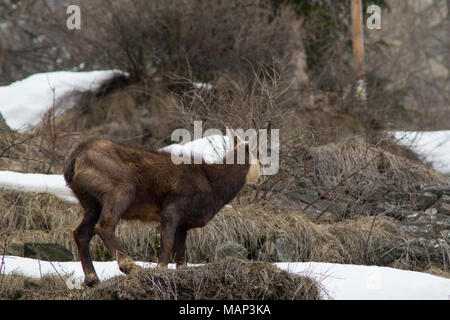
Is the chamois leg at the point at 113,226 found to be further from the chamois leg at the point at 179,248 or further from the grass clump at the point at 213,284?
the chamois leg at the point at 179,248

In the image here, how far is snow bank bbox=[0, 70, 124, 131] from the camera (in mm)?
13328

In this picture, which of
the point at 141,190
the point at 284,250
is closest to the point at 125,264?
the point at 141,190

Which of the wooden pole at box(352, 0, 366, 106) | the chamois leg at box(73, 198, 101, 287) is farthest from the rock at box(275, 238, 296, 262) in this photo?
the wooden pole at box(352, 0, 366, 106)

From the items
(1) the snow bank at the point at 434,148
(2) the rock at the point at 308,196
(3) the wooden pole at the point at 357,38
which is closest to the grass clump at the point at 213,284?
(2) the rock at the point at 308,196

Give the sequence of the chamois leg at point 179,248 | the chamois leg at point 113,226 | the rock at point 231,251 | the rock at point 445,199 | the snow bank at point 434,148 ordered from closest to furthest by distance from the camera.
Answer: the chamois leg at point 113,226 → the chamois leg at point 179,248 → the rock at point 231,251 → the rock at point 445,199 → the snow bank at point 434,148

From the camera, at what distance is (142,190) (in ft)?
21.5

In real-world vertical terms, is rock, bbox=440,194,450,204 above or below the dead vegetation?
below

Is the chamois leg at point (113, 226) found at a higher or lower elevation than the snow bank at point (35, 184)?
higher

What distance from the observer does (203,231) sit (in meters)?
8.89

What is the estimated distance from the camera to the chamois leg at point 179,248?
6.89 m

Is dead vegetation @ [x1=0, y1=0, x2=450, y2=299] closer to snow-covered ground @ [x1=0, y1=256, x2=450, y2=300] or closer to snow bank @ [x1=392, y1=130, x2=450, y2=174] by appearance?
snow-covered ground @ [x1=0, y1=256, x2=450, y2=300]

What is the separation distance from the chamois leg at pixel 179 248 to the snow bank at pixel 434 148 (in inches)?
272
